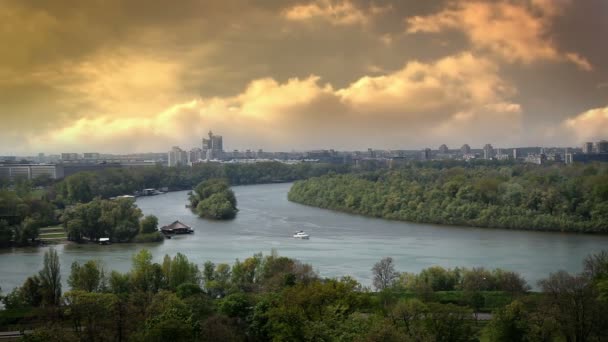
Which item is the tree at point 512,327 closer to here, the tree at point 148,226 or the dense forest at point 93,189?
the dense forest at point 93,189

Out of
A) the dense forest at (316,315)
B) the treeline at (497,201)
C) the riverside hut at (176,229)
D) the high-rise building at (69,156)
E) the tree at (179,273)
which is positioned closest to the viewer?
the dense forest at (316,315)

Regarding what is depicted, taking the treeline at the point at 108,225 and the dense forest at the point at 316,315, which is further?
the treeline at the point at 108,225

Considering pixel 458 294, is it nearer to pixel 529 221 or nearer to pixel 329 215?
pixel 529 221

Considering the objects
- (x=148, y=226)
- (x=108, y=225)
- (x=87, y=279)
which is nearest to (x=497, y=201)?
(x=148, y=226)

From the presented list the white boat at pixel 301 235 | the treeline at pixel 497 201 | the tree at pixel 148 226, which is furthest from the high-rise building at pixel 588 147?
the tree at pixel 148 226

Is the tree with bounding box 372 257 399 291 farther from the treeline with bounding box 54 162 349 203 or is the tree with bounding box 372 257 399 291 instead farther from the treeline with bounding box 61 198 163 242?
the treeline with bounding box 54 162 349 203

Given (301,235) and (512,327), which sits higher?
(512,327)

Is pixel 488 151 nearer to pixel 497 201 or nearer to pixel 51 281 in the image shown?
pixel 497 201

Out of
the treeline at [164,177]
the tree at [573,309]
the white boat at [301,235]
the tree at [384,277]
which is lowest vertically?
the white boat at [301,235]
